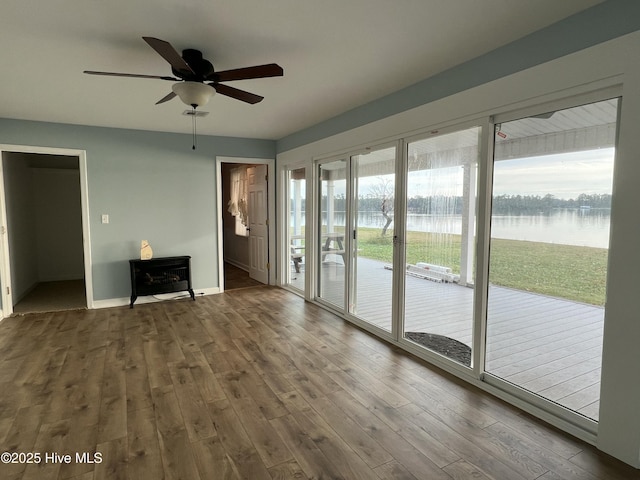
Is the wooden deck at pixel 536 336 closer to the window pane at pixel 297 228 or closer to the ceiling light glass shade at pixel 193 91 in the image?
the ceiling light glass shade at pixel 193 91

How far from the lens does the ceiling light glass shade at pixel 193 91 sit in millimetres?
2508

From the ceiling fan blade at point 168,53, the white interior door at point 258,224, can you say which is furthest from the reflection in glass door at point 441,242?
the white interior door at point 258,224

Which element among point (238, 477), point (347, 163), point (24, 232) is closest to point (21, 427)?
point (238, 477)

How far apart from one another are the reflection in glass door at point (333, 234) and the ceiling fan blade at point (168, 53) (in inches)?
90.9

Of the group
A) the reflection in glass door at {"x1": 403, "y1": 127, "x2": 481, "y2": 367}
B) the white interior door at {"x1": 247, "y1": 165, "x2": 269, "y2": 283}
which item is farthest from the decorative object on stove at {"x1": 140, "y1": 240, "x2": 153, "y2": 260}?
the reflection in glass door at {"x1": 403, "y1": 127, "x2": 481, "y2": 367}

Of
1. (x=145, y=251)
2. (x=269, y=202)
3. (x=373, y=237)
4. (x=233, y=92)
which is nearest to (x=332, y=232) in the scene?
(x=373, y=237)

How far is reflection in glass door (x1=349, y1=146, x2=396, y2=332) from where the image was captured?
12.1 ft

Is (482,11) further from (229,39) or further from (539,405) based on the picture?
(539,405)

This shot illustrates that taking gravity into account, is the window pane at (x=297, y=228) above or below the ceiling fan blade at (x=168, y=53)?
below

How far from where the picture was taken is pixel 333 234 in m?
4.71

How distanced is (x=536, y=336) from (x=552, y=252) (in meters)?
0.61

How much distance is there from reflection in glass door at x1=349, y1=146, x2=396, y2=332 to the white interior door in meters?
2.35

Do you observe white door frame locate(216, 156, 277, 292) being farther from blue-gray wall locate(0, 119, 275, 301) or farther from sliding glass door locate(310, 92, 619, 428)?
sliding glass door locate(310, 92, 619, 428)

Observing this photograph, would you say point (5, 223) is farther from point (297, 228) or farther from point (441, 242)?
point (441, 242)
